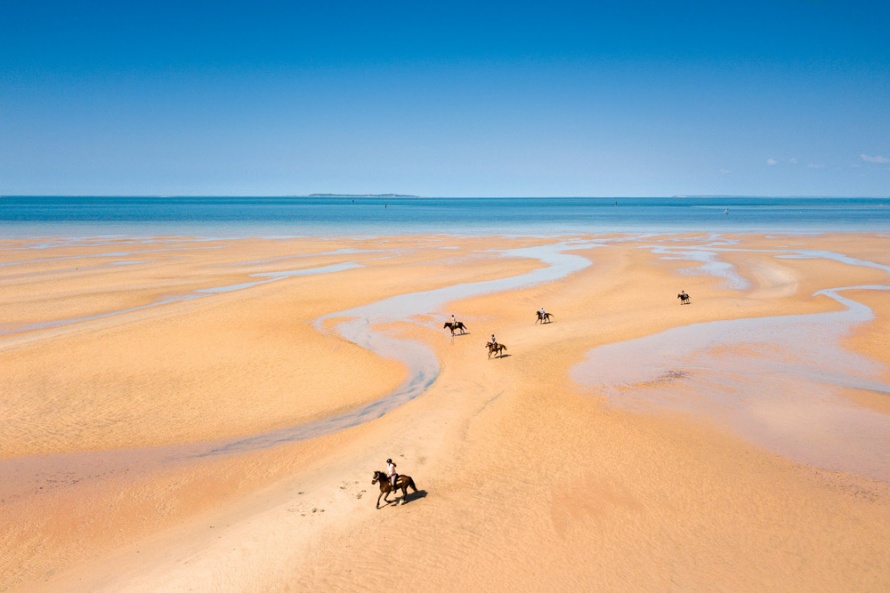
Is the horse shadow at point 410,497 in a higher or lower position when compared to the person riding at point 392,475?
lower

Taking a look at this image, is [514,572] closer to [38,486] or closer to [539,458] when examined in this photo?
[539,458]

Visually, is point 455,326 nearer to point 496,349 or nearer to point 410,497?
point 496,349

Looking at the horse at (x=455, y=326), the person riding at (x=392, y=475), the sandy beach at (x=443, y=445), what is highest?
the person riding at (x=392, y=475)

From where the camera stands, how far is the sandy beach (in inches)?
405

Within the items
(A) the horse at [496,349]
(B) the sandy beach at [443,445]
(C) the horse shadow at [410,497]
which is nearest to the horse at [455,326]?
(B) the sandy beach at [443,445]

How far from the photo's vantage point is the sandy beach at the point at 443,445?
10.3 metres

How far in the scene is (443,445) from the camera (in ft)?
49.9

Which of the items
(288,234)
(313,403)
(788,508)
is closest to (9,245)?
(288,234)

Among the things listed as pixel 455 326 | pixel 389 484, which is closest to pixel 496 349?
pixel 455 326

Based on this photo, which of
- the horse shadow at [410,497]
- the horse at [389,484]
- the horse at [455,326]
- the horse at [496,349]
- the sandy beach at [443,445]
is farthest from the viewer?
the horse at [455,326]

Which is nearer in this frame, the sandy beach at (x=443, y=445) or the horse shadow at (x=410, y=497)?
the sandy beach at (x=443, y=445)

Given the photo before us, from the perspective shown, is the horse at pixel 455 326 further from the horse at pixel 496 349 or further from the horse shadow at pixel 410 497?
the horse shadow at pixel 410 497

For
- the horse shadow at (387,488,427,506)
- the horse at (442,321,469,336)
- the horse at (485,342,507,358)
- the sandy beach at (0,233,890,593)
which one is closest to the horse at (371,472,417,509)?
the horse shadow at (387,488,427,506)

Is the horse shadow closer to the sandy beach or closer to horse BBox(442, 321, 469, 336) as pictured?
the sandy beach
